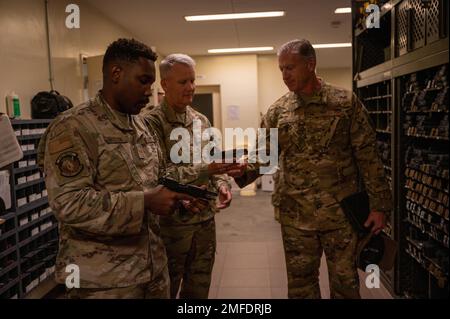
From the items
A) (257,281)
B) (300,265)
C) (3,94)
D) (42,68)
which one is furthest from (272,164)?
(42,68)

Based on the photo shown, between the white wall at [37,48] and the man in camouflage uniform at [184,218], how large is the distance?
1668mm

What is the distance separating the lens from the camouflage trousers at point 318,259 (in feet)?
7.20

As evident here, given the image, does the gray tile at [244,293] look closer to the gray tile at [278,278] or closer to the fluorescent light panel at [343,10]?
the gray tile at [278,278]

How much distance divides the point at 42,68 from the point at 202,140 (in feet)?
7.73

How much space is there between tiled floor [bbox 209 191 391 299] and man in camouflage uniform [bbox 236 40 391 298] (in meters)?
1.10

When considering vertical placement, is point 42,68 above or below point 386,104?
above

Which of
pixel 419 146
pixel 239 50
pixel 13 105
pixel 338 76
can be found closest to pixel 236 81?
pixel 239 50

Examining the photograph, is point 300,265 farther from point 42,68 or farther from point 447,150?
point 42,68

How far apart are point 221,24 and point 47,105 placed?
12.3 ft

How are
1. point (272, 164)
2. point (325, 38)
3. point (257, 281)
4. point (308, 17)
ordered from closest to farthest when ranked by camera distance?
point (272, 164), point (257, 281), point (308, 17), point (325, 38)

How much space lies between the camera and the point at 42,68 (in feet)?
13.1

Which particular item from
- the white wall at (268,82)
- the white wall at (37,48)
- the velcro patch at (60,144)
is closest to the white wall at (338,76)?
the white wall at (268,82)

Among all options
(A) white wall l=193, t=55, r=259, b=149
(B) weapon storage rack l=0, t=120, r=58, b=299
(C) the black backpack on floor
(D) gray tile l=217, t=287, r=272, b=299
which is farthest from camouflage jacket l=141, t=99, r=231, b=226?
(A) white wall l=193, t=55, r=259, b=149

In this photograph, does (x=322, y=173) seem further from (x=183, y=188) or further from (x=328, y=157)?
(x=183, y=188)
